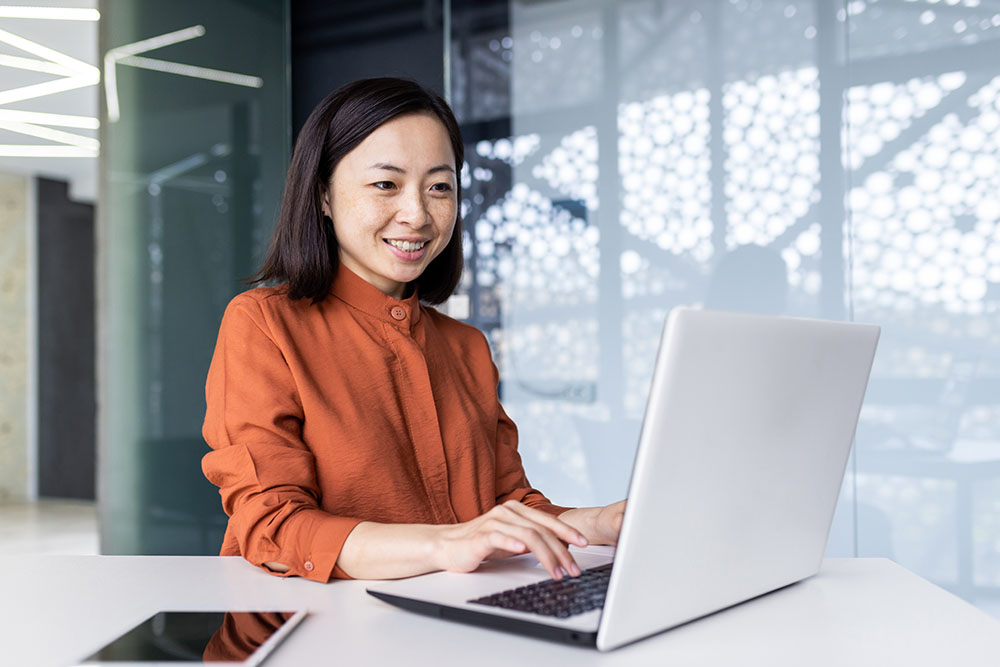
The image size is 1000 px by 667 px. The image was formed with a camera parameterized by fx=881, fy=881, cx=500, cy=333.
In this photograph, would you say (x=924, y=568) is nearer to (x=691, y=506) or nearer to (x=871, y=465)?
(x=871, y=465)

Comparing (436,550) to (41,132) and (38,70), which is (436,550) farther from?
(41,132)

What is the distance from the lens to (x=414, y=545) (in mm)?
947

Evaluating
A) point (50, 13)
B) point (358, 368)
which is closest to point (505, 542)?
point (358, 368)

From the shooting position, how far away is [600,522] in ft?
3.72

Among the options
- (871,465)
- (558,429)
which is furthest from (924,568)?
(558,429)

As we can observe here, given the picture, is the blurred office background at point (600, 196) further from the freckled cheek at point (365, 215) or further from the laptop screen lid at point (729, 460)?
the laptop screen lid at point (729, 460)

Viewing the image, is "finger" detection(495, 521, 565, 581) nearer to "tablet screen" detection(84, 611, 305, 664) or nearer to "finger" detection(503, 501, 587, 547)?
"finger" detection(503, 501, 587, 547)

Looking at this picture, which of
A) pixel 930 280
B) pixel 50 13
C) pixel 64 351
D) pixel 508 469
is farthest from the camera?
pixel 64 351

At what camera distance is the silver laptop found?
0.64m

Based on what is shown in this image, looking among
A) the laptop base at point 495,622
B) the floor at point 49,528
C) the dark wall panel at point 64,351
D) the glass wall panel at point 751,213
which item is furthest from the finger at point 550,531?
the dark wall panel at point 64,351

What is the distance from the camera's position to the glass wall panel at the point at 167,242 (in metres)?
3.09

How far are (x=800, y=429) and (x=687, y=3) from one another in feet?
7.93

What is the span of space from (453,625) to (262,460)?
16.6 inches

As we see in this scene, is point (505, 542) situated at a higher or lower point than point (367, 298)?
lower
